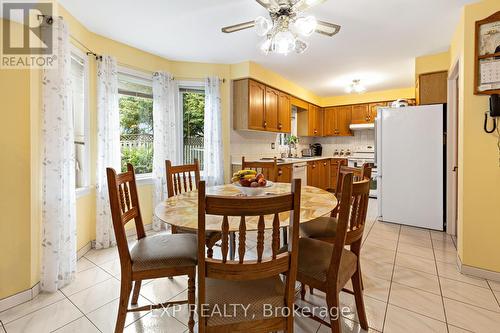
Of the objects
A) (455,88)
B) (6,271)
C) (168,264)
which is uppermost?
(455,88)

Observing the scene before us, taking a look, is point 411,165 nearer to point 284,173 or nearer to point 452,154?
point 452,154

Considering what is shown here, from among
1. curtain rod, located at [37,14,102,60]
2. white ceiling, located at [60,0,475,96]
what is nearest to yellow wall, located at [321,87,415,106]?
white ceiling, located at [60,0,475,96]

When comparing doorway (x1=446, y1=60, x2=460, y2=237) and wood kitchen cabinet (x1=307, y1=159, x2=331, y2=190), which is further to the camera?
wood kitchen cabinet (x1=307, y1=159, x2=331, y2=190)

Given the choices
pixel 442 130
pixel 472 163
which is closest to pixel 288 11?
pixel 472 163

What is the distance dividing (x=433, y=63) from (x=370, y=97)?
2244 mm

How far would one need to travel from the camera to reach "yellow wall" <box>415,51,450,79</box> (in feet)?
10.8

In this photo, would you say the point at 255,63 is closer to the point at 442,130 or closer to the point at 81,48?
the point at 81,48

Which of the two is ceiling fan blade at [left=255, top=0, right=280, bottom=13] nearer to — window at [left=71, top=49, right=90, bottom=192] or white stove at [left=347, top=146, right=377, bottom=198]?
window at [left=71, top=49, right=90, bottom=192]

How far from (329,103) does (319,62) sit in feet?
8.89

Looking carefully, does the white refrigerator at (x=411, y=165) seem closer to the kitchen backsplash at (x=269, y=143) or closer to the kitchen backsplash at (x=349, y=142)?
the kitchen backsplash at (x=269, y=143)

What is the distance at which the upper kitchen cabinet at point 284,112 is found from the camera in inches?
178

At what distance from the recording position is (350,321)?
161cm

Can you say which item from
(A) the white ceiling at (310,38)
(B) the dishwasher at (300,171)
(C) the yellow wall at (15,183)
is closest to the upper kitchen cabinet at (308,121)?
(B) the dishwasher at (300,171)

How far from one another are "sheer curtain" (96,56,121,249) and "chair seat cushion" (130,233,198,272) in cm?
144
